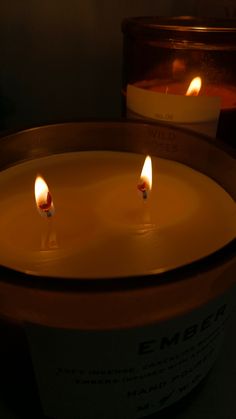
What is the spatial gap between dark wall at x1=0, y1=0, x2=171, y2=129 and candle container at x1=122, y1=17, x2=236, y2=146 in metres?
0.07

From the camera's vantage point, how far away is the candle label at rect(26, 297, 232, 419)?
7.9 inches

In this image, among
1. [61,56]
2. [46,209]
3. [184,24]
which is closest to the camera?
[46,209]

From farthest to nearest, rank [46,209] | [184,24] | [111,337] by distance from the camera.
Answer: [184,24]
[46,209]
[111,337]

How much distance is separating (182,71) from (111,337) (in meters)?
0.35

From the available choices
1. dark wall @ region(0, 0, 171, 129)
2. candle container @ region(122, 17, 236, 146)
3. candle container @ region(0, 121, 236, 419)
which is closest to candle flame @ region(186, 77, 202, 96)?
candle container @ region(122, 17, 236, 146)

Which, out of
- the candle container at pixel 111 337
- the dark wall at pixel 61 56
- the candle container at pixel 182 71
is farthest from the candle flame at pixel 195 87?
the candle container at pixel 111 337

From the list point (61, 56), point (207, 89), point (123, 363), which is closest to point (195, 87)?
point (207, 89)

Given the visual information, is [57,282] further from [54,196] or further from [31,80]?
[31,80]

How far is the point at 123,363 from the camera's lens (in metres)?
0.21

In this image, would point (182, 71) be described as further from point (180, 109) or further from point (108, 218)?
point (108, 218)

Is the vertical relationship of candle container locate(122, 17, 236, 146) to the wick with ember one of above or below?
above

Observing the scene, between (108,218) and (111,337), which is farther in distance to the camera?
(108,218)

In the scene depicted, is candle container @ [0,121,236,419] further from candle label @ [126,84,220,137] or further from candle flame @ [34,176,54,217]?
candle label @ [126,84,220,137]

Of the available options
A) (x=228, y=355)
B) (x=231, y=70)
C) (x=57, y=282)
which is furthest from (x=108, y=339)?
(x=231, y=70)
